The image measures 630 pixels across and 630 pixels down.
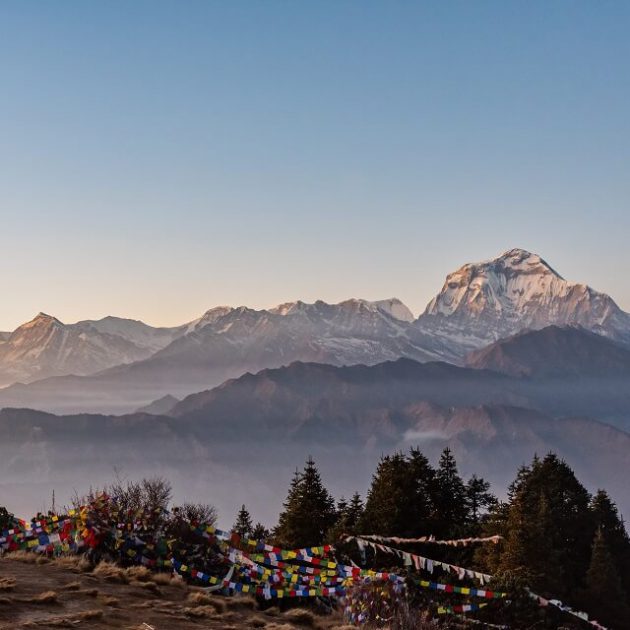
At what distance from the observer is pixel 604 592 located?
50.9 meters

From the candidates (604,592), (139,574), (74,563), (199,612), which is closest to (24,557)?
(74,563)

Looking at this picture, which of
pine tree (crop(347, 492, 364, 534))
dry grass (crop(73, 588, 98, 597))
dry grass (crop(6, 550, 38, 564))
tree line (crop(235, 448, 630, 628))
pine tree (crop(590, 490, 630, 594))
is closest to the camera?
dry grass (crop(73, 588, 98, 597))

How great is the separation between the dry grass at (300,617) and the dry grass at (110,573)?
5.06 m

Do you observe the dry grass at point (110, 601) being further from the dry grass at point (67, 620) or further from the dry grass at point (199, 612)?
the dry grass at point (199, 612)

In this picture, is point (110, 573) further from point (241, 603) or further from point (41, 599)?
point (241, 603)

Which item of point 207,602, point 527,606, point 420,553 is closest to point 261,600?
point 207,602

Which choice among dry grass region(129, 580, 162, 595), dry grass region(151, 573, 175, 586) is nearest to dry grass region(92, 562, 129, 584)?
dry grass region(129, 580, 162, 595)

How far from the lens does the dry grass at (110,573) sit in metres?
24.8

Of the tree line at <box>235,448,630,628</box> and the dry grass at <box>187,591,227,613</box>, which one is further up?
the dry grass at <box>187,591,227,613</box>

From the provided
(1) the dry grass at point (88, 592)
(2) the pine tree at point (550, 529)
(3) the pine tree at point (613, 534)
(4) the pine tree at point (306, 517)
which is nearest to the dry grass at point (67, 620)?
(1) the dry grass at point (88, 592)

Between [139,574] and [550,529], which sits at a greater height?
[139,574]

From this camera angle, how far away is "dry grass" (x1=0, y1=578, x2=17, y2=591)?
71.9 ft

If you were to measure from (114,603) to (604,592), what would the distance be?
3854cm

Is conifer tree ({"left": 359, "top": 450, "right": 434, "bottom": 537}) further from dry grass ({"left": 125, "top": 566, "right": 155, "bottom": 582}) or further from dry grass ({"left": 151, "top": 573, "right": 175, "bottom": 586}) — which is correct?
dry grass ({"left": 125, "top": 566, "right": 155, "bottom": 582})
